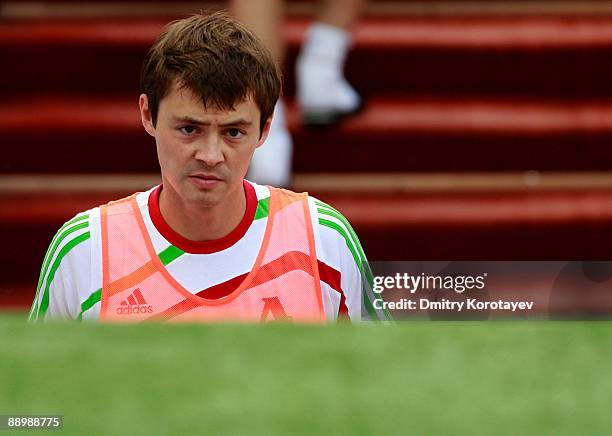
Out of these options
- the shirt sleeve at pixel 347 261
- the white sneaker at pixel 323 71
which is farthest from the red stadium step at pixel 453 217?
the shirt sleeve at pixel 347 261

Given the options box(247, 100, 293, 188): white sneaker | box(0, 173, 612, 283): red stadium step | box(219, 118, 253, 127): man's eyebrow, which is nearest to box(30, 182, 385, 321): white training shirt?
box(219, 118, 253, 127): man's eyebrow

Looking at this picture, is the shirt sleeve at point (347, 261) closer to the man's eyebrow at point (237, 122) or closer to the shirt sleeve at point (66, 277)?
the man's eyebrow at point (237, 122)

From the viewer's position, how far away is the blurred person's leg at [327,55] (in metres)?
3.63

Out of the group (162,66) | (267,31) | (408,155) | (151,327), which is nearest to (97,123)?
(267,31)

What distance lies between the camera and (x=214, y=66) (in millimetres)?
2041

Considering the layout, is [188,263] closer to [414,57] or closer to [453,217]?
[453,217]

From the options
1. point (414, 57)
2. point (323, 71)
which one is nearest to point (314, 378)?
point (323, 71)

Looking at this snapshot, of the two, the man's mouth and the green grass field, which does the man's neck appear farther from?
the green grass field

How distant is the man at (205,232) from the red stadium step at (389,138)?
1.67m

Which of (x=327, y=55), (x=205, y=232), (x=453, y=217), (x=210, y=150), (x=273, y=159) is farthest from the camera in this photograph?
(x=453, y=217)

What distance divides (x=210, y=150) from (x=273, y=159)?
145 centimetres

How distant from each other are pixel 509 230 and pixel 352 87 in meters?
0.69

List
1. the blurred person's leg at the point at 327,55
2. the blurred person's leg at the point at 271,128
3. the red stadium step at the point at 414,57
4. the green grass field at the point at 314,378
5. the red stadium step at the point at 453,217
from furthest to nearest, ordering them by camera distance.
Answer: the red stadium step at the point at 414,57 < the red stadium step at the point at 453,217 < the blurred person's leg at the point at 327,55 < the blurred person's leg at the point at 271,128 < the green grass field at the point at 314,378

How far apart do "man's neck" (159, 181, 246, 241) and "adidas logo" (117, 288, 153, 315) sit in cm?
15
